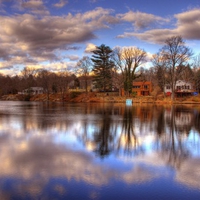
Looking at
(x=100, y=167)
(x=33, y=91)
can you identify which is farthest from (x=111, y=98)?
(x=100, y=167)

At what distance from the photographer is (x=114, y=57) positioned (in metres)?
79.8

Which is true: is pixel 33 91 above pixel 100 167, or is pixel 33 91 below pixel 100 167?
above

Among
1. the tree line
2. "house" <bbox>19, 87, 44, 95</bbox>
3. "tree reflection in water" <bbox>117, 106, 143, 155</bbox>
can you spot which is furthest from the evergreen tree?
"tree reflection in water" <bbox>117, 106, 143, 155</bbox>

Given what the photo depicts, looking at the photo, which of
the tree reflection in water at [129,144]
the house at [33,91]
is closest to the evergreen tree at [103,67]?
the house at [33,91]

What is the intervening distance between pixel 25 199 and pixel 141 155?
6.00m

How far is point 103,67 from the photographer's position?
81.9 meters

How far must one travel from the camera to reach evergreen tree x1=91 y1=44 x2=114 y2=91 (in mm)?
81938

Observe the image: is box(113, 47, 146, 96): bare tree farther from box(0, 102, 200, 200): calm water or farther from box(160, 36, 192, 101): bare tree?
box(0, 102, 200, 200): calm water

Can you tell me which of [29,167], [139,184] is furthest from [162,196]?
[29,167]

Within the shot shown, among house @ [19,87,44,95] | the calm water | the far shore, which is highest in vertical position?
house @ [19,87,44,95]

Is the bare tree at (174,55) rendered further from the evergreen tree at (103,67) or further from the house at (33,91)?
the house at (33,91)

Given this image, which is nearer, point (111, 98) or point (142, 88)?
point (111, 98)

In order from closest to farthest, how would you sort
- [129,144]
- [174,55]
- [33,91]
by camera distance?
[129,144] < [174,55] < [33,91]

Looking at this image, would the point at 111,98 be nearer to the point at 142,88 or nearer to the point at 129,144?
the point at 142,88
